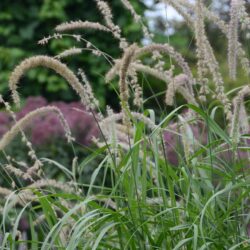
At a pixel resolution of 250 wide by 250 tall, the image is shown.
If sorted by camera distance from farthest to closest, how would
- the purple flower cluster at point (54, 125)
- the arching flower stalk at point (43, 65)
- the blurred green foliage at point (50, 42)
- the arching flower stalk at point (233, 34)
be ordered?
the blurred green foliage at point (50, 42)
the purple flower cluster at point (54, 125)
the arching flower stalk at point (233, 34)
the arching flower stalk at point (43, 65)

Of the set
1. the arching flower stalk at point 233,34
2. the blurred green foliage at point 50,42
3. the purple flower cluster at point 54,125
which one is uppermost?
the arching flower stalk at point 233,34

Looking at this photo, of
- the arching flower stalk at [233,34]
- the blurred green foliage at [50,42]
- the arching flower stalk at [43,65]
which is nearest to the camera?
the arching flower stalk at [43,65]

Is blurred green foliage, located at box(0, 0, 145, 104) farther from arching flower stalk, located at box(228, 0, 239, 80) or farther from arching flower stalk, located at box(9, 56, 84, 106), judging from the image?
arching flower stalk, located at box(9, 56, 84, 106)

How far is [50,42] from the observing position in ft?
29.4

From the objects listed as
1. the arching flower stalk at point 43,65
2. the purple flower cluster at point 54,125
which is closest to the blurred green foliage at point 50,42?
the purple flower cluster at point 54,125

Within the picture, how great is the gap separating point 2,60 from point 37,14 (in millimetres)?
755

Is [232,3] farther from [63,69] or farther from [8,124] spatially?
[8,124]

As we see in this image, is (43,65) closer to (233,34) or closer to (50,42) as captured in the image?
(233,34)

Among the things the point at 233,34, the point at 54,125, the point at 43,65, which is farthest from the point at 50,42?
the point at 43,65

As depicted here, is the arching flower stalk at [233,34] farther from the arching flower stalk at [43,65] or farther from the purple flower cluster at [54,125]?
the purple flower cluster at [54,125]

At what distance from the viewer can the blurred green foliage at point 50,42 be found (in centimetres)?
855

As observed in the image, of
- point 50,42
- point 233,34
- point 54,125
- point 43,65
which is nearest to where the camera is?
point 43,65

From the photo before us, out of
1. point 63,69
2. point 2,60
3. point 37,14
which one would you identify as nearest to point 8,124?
point 2,60

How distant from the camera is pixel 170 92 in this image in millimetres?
3139
